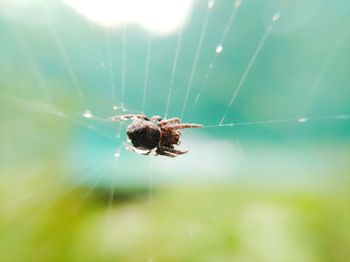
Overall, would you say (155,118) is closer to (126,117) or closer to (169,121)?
(169,121)

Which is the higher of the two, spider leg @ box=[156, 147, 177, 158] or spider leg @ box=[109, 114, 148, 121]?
spider leg @ box=[109, 114, 148, 121]

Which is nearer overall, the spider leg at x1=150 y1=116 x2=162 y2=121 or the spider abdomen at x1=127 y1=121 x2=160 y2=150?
the spider abdomen at x1=127 y1=121 x2=160 y2=150

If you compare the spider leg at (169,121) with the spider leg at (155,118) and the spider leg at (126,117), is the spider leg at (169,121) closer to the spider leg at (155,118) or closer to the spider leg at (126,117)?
the spider leg at (155,118)

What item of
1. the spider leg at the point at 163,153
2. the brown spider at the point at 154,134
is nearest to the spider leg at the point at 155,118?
the brown spider at the point at 154,134

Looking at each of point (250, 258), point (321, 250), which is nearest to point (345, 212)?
point (321, 250)

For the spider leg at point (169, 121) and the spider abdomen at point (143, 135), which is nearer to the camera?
the spider abdomen at point (143, 135)

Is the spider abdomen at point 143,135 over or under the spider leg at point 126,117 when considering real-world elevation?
under

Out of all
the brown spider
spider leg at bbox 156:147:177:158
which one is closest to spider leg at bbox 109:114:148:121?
the brown spider

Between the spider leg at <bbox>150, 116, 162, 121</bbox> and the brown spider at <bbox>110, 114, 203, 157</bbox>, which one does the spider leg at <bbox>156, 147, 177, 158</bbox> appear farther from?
the spider leg at <bbox>150, 116, 162, 121</bbox>

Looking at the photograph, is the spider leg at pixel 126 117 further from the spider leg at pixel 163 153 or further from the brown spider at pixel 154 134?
the spider leg at pixel 163 153
